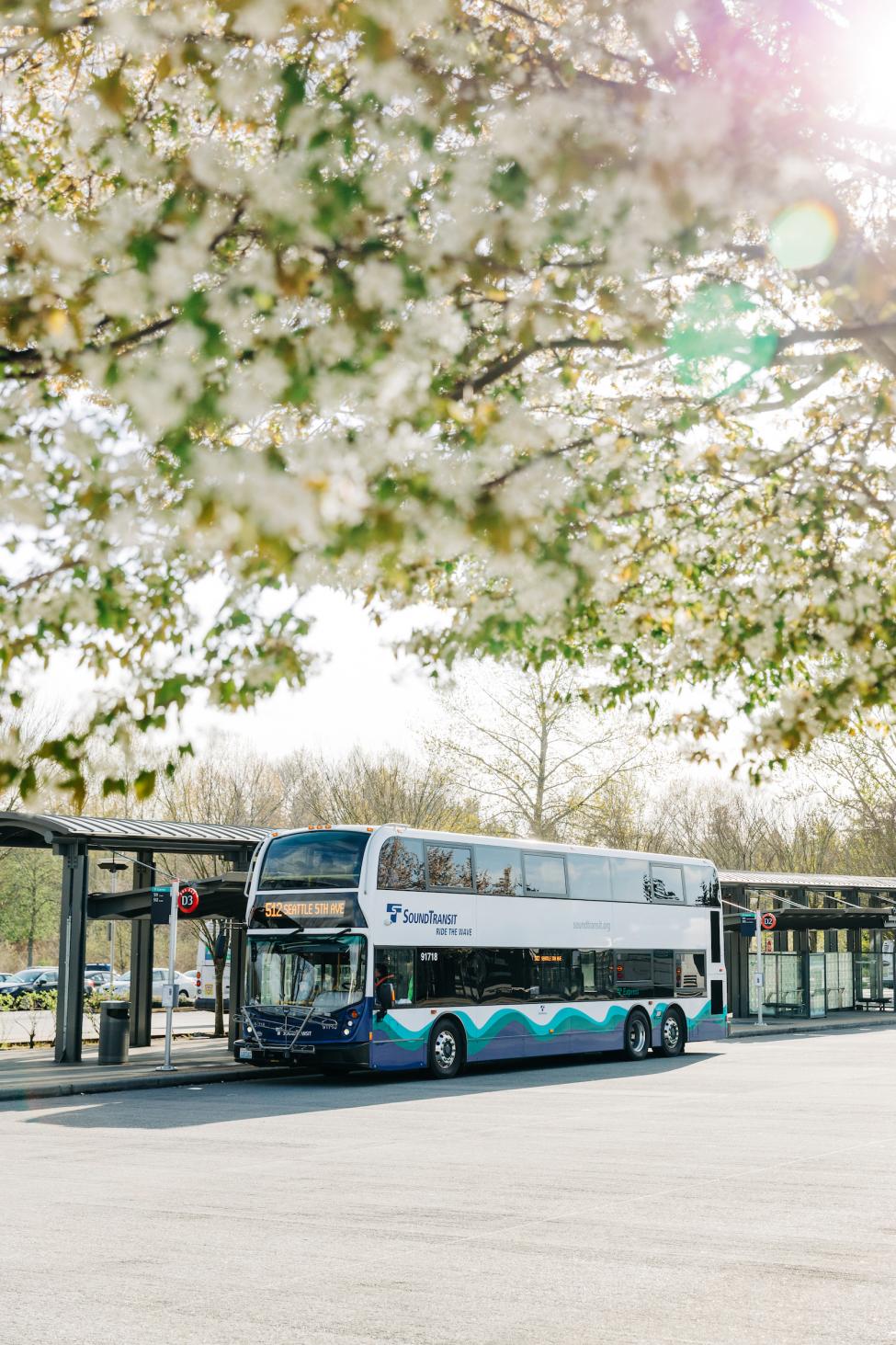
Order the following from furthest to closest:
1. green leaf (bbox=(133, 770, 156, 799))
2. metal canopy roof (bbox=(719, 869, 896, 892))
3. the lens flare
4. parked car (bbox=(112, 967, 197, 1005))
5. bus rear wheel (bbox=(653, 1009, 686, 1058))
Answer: parked car (bbox=(112, 967, 197, 1005)) < metal canopy roof (bbox=(719, 869, 896, 892)) < bus rear wheel (bbox=(653, 1009, 686, 1058)) < the lens flare < green leaf (bbox=(133, 770, 156, 799))

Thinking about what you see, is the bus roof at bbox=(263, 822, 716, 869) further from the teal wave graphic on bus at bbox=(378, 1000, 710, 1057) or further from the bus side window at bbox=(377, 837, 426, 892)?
the teal wave graphic on bus at bbox=(378, 1000, 710, 1057)

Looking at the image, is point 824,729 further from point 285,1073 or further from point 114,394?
point 285,1073

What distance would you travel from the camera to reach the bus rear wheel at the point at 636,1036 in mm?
27156

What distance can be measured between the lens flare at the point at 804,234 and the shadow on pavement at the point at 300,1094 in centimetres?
1242

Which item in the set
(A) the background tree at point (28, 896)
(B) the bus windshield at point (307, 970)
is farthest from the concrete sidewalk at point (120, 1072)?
(A) the background tree at point (28, 896)

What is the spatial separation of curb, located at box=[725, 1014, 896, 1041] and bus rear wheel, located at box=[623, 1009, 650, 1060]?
679 centimetres

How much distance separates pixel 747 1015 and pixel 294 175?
39.4m

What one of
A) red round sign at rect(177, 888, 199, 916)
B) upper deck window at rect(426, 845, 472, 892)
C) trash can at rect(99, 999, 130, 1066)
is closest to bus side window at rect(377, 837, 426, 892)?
upper deck window at rect(426, 845, 472, 892)

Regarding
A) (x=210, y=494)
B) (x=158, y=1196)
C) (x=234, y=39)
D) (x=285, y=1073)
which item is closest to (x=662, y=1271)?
(x=158, y=1196)

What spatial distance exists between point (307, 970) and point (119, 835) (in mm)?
A: 3939

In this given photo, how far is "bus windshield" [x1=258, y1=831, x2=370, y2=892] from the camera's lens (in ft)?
71.3

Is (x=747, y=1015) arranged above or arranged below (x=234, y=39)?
below

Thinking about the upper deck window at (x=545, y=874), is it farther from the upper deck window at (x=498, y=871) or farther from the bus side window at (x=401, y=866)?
the bus side window at (x=401, y=866)

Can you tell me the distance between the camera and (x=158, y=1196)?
1092 centimetres
